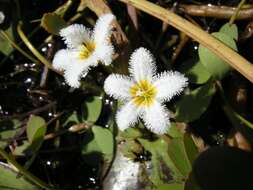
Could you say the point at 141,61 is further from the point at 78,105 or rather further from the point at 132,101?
the point at 78,105

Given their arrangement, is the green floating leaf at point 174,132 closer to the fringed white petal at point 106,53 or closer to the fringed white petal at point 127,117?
the fringed white petal at point 127,117

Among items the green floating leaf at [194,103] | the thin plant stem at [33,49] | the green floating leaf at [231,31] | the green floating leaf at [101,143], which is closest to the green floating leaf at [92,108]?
the green floating leaf at [101,143]

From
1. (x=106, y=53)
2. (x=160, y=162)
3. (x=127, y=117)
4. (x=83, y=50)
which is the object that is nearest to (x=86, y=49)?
(x=83, y=50)

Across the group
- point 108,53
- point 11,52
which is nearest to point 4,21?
Answer: point 11,52

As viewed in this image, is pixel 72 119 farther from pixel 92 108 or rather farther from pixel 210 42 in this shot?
pixel 210 42

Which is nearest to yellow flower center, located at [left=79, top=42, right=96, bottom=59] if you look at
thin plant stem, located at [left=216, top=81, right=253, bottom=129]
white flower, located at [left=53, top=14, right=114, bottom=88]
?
white flower, located at [left=53, top=14, right=114, bottom=88]

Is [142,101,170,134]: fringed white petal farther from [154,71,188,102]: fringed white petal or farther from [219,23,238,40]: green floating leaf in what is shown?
[219,23,238,40]: green floating leaf
